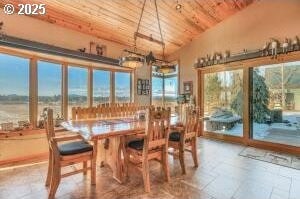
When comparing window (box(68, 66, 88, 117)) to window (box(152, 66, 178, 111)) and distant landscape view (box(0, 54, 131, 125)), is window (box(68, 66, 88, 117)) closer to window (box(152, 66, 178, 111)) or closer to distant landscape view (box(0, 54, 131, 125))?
distant landscape view (box(0, 54, 131, 125))

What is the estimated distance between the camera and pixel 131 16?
4.41 m

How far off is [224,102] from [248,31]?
1.93 meters

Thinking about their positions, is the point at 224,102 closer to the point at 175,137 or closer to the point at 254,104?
the point at 254,104

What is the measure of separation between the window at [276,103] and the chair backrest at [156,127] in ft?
10.3

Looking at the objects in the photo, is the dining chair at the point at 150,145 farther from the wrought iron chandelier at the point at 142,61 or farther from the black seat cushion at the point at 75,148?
the wrought iron chandelier at the point at 142,61

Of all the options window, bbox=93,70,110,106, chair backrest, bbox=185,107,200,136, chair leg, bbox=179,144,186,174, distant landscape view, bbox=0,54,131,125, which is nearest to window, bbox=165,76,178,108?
distant landscape view, bbox=0,54,131,125

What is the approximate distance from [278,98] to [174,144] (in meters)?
3.04

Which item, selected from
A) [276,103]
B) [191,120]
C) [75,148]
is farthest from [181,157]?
[276,103]

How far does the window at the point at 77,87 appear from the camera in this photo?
15.4ft

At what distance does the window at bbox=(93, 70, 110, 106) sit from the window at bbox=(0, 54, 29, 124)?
163cm

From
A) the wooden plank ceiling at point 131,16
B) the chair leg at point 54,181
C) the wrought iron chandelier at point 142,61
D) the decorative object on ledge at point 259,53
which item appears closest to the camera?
the chair leg at point 54,181

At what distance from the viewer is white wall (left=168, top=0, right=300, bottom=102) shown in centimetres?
425

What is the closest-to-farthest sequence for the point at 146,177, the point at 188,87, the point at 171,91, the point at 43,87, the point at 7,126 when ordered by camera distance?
1. the point at 146,177
2. the point at 7,126
3. the point at 43,87
4. the point at 188,87
5. the point at 171,91

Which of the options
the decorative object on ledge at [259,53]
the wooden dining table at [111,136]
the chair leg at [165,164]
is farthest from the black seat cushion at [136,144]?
the decorative object on ledge at [259,53]
